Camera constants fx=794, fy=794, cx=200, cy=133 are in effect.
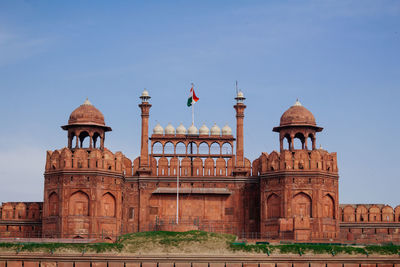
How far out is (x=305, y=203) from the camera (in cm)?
6353

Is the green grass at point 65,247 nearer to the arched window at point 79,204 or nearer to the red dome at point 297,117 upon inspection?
the arched window at point 79,204

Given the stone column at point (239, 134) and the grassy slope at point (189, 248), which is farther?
the stone column at point (239, 134)

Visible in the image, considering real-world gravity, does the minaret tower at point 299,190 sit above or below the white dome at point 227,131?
below

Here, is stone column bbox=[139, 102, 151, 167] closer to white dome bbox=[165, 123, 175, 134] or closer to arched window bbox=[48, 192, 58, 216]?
white dome bbox=[165, 123, 175, 134]

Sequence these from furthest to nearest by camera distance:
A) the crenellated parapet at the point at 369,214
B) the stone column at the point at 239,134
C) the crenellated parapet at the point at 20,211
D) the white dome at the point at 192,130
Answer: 1. the white dome at the point at 192,130
2. the stone column at the point at 239,134
3. the crenellated parapet at the point at 20,211
4. the crenellated parapet at the point at 369,214

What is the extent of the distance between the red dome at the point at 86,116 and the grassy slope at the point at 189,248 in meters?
12.7

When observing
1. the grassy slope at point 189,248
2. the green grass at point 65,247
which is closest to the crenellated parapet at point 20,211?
the grassy slope at point 189,248

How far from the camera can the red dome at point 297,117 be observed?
6625cm

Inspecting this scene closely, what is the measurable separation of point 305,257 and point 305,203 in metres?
8.52

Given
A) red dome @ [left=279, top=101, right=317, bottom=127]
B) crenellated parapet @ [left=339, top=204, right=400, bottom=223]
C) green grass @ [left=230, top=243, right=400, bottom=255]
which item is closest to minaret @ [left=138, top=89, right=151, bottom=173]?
red dome @ [left=279, top=101, right=317, bottom=127]

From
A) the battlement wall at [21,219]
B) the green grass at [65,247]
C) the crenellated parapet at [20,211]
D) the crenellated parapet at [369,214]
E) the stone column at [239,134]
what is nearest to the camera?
the green grass at [65,247]

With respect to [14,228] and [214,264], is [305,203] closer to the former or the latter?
[214,264]

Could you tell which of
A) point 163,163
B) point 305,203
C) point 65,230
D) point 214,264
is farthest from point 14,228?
Answer: point 305,203

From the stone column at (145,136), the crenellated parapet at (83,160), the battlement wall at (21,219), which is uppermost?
the stone column at (145,136)
